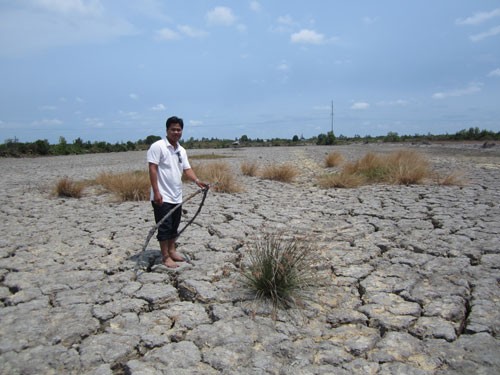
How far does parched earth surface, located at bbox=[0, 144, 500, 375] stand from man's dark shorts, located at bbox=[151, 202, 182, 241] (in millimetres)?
389

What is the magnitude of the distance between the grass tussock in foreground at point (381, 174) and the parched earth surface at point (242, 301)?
2874mm

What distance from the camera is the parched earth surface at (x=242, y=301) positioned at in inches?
100

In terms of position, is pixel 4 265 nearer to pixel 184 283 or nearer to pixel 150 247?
pixel 150 247

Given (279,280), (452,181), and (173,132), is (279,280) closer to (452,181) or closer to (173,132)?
(173,132)

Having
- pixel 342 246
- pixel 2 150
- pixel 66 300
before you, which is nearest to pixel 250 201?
pixel 342 246

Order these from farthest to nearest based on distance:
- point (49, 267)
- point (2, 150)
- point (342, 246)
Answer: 1. point (2, 150)
2. point (342, 246)
3. point (49, 267)

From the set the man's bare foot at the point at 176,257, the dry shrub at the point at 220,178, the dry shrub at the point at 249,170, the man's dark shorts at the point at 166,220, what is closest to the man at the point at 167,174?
the man's dark shorts at the point at 166,220

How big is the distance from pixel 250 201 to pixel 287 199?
0.83 meters

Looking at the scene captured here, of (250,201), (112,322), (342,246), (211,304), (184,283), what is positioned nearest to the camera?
(112,322)

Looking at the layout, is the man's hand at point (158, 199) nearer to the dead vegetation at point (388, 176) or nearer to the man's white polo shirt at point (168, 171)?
the man's white polo shirt at point (168, 171)

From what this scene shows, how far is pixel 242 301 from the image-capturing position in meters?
3.32

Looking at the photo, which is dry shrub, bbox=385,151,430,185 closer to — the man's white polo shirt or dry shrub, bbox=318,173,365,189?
→ dry shrub, bbox=318,173,365,189

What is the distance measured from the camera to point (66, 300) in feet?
10.9

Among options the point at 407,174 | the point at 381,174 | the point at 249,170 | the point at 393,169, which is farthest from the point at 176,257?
the point at 249,170
